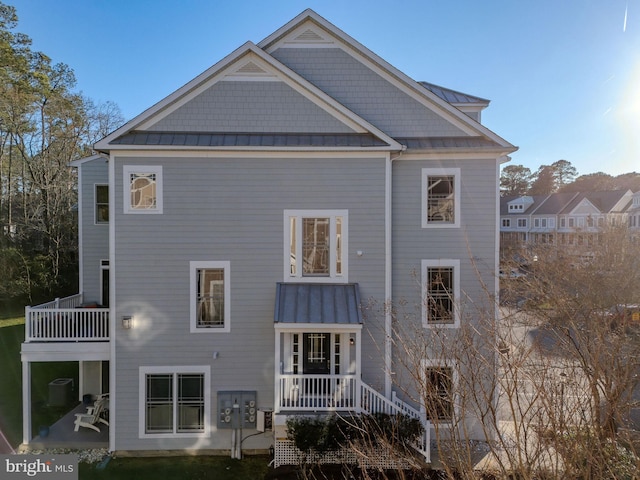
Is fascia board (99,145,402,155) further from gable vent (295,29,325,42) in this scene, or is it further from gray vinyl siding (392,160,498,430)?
gable vent (295,29,325,42)

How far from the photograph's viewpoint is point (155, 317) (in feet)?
30.8

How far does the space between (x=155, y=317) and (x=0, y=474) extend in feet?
14.1

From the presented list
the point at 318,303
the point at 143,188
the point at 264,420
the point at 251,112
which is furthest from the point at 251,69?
the point at 264,420

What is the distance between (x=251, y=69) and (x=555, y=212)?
154ft

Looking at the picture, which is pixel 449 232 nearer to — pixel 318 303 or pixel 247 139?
pixel 318 303

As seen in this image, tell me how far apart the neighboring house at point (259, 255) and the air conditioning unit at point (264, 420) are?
0.10 m

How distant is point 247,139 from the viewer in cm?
964

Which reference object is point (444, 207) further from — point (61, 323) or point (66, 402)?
point (66, 402)

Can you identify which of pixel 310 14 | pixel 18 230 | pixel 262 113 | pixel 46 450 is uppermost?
pixel 310 14

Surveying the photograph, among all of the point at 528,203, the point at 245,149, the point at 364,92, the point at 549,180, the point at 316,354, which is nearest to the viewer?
the point at 245,149

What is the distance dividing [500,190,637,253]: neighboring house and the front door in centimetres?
3259

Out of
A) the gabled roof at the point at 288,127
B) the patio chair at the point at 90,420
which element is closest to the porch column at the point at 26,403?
the patio chair at the point at 90,420

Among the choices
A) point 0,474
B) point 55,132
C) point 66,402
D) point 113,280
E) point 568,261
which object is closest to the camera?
point 0,474

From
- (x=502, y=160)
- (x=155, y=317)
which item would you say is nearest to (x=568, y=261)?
(x=502, y=160)
